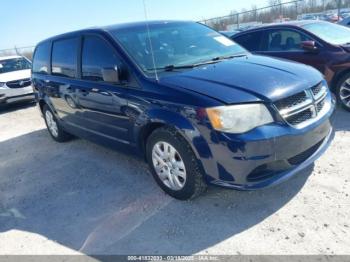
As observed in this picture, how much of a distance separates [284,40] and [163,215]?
14.9 feet

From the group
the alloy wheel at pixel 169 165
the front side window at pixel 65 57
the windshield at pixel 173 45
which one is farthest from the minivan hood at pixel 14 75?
the alloy wheel at pixel 169 165

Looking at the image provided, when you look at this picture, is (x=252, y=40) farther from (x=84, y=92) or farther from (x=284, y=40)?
(x=84, y=92)

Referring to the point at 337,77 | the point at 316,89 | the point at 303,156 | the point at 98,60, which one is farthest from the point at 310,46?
the point at 98,60

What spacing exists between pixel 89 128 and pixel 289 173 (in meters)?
2.78

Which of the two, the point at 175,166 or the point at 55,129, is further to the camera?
the point at 55,129

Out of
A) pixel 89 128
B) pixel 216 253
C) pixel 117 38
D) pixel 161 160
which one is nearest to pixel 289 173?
pixel 216 253

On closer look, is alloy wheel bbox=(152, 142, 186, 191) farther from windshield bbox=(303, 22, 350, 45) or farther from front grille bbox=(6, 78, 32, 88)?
front grille bbox=(6, 78, 32, 88)

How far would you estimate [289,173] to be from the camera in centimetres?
318

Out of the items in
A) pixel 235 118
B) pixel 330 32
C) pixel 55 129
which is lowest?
pixel 55 129

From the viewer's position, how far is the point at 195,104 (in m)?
3.16

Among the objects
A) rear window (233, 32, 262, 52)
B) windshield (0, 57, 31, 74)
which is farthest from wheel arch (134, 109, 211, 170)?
windshield (0, 57, 31, 74)

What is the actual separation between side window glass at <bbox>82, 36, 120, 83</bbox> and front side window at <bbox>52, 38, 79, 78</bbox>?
33 cm

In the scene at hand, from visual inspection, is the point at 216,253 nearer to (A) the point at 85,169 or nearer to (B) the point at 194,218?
(B) the point at 194,218

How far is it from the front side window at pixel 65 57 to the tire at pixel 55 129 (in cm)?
94
